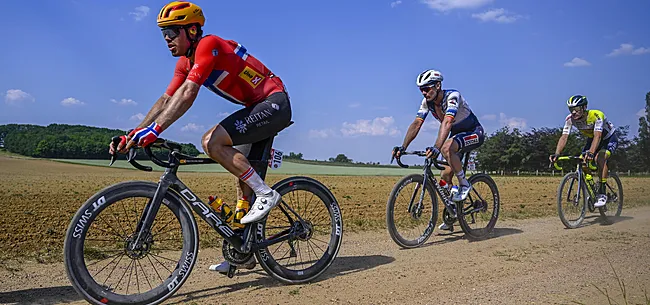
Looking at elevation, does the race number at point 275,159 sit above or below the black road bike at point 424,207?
above

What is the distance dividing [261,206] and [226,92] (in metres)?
1.10

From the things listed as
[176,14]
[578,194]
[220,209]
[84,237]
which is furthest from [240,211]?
[578,194]

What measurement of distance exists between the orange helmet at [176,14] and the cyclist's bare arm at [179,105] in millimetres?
600

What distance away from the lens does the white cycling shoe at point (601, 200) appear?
10.6m

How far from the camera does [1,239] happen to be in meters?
7.64

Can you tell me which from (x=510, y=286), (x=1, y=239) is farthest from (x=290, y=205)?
(x=1, y=239)

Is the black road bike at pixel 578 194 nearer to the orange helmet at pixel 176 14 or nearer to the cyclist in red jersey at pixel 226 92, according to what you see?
the cyclist in red jersey at pixel 226 92

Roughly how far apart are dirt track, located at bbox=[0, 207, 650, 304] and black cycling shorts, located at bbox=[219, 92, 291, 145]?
1.42 m

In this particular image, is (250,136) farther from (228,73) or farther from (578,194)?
(578,194)

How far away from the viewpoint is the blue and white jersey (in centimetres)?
773

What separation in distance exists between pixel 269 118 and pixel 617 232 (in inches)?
255

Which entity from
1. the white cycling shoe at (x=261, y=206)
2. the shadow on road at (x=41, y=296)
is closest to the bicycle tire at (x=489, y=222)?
the white cycling shoe at (x=261, y=206)

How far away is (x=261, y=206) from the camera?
4789mm

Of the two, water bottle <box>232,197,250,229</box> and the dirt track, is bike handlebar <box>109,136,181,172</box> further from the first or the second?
the dirt track
